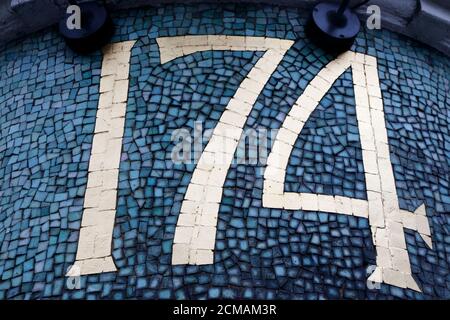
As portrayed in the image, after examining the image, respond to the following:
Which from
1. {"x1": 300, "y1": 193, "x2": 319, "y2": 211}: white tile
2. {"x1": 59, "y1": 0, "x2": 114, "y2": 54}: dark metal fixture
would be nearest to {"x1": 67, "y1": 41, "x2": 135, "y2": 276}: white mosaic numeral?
{"x1": 59, "y1": 0, "x2": 114, "y2": 54}: dark metal fixture

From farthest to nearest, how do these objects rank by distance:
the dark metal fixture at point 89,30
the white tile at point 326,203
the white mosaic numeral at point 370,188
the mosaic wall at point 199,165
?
the dark metal fixture at point 89,30
the white tile at point 326,203
the white mosaic numeral at point 370,188
the mosaic wall at point 199,165

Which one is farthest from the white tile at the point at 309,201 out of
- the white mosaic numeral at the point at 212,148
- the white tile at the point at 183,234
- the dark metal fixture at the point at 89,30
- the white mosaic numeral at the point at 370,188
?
the dark metal fixture at the point at 89,30

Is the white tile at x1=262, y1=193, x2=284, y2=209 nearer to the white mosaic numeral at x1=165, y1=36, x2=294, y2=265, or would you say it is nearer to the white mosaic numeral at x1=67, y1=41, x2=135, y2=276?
the white mosaic numeral at x1=165, y1=36, x2=294, y2=265

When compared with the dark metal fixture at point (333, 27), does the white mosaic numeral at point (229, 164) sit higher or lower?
lower

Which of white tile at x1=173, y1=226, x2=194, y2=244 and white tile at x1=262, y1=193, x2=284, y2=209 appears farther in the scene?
white tile at x1=262, y1=193, x2=284, y2=209

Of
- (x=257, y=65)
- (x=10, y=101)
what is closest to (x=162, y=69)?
(x=257, y=65)

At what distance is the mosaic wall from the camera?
11.6 feet

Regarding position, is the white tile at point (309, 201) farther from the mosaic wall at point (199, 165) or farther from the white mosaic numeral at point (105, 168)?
the white mosaic numeral at point (105, 168)

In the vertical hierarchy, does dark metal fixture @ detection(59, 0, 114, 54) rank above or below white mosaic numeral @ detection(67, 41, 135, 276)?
above

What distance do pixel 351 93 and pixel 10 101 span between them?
315 cm

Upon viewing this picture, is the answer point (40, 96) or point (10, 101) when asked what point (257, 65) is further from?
point (10, 101)

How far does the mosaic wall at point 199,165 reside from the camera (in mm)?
3525

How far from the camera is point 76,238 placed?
3.65 m

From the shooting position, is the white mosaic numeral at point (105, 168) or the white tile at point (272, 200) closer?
the white mosaic numeral at point (105, 168)
